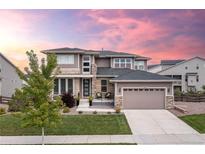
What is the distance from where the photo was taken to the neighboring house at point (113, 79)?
1925cm

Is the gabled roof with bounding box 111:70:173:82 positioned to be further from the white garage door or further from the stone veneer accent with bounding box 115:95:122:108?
the stone veneer accent with bounding box 115:95:122:108

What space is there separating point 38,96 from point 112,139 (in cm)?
331

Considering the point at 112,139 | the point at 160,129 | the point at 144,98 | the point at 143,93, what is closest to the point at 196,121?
the point at 160,129

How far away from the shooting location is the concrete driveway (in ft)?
37.2

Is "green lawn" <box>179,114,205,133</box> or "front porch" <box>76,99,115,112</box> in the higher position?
"front porch" <box>76,99,115,112</box>

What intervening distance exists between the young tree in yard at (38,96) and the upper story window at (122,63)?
1659cm

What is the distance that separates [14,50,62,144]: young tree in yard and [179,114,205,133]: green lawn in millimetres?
6468

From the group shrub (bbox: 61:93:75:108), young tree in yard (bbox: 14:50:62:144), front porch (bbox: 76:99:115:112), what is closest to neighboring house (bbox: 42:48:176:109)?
front porch (bbox: 76:99:115:112)

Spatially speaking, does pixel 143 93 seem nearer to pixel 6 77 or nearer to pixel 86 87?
pixel 86 87

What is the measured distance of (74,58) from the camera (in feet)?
76.3
